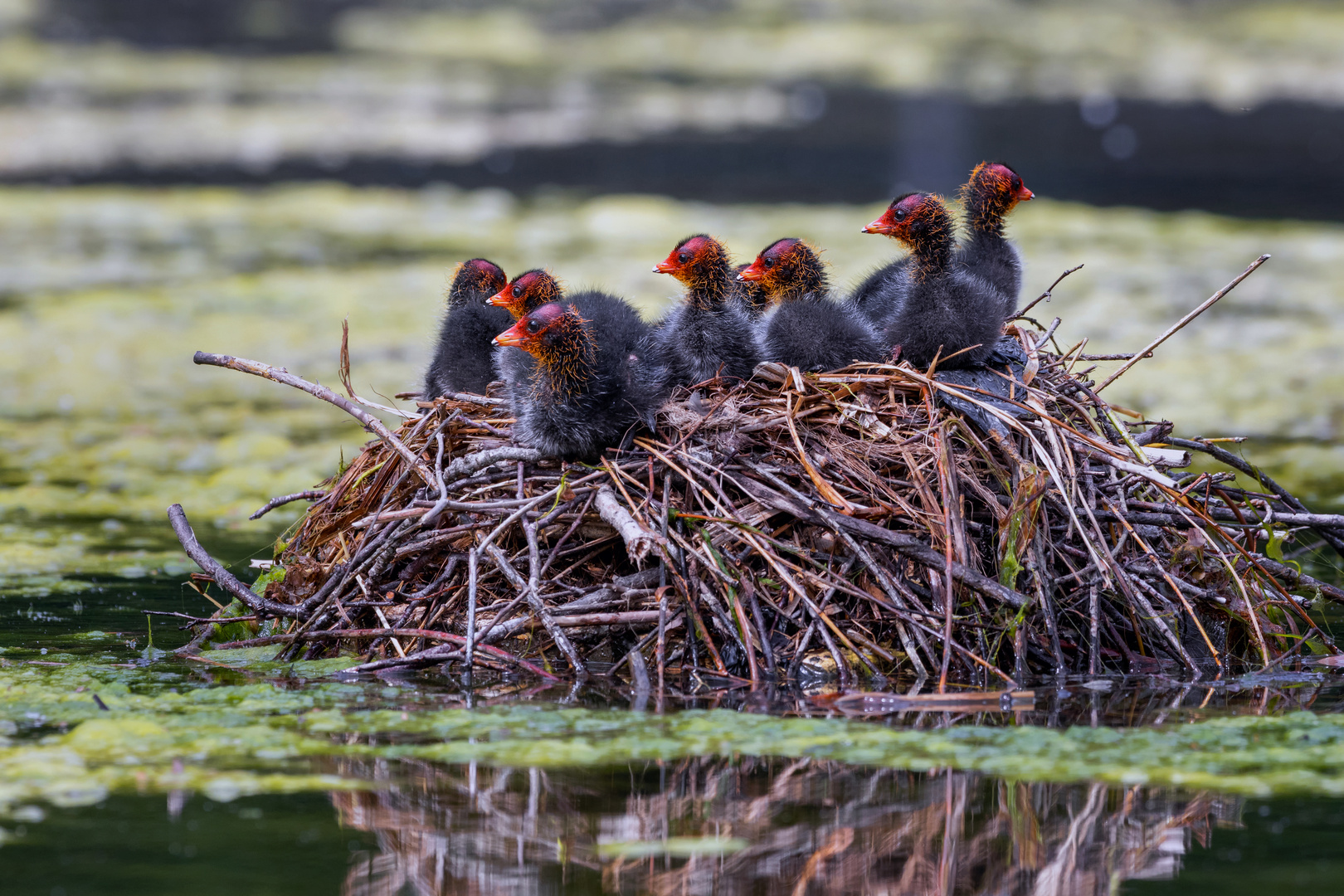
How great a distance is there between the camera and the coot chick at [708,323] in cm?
563

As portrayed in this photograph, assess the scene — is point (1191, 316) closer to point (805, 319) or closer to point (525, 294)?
point (805, 319)

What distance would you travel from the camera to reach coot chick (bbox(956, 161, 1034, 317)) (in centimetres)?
613

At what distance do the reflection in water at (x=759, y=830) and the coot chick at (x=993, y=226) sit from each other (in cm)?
262

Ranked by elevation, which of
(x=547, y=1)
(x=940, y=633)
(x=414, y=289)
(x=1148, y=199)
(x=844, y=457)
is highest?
(x=547, y=1)

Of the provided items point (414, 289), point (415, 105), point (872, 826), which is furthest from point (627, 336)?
point (415, 105)

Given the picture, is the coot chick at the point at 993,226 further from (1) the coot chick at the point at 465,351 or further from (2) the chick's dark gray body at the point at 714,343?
(1) the coot chick at the point at 465,351

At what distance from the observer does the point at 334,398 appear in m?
5.62

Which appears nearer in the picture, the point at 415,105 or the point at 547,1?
the point at 415,105

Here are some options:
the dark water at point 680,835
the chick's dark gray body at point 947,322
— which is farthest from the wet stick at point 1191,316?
the dark water at point 680,835

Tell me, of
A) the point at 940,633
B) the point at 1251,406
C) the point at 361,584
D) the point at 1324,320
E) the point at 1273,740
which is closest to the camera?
the point at 1273,740

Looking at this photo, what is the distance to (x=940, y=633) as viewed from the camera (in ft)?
16.4

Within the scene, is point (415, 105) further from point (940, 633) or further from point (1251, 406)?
point (940, 633)

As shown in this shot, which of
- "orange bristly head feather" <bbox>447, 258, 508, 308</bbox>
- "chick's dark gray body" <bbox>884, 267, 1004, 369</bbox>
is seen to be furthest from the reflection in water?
"orange bristly head feather" <bbox>447, 258, 508, 308</bbox>

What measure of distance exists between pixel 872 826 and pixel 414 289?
1200cm
